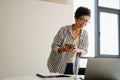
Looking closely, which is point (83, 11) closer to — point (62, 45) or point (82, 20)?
point (82, 20)

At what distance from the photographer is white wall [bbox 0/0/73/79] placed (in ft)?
9.80

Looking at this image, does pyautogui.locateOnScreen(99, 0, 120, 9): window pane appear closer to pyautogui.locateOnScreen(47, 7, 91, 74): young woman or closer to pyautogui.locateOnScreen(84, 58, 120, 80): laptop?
pyautogui.locateOnScreen(47, 7, 91, 74): young woman

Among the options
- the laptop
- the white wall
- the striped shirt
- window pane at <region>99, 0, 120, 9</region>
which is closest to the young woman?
the striped shirt

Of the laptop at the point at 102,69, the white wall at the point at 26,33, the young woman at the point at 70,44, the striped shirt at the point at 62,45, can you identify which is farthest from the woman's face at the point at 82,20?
the white wall at the point at 26,33

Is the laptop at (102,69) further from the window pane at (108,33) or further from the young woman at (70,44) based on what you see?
the window pane at (108,33)

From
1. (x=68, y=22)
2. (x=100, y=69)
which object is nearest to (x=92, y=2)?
(x=68, y=22)

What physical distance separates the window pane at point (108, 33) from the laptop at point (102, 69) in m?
2.69

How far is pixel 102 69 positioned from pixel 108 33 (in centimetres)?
290

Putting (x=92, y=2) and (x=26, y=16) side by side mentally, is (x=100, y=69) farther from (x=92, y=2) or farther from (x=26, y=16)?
(x=92, y=2)

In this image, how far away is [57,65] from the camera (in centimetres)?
230

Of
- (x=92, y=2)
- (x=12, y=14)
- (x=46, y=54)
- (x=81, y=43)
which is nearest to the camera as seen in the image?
(x=81, y=43)

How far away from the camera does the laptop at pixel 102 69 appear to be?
1423 mm

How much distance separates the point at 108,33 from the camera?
4.25m

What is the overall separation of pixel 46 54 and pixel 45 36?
11.9 inches
